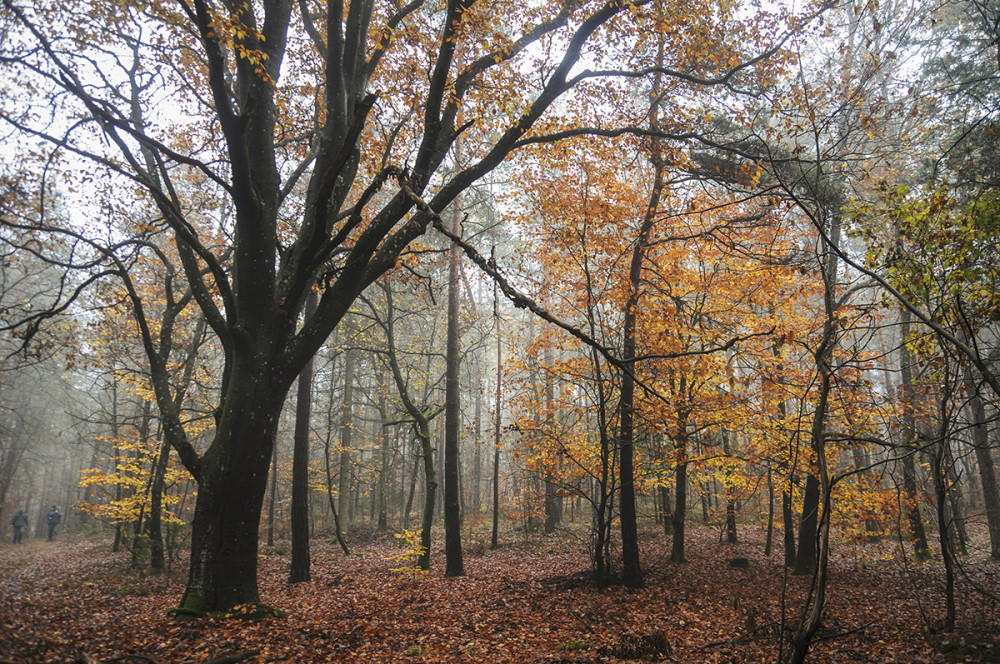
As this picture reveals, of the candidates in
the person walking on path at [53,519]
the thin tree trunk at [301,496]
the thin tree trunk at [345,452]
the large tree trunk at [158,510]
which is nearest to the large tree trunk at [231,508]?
the thin tree trunk at [301,496]

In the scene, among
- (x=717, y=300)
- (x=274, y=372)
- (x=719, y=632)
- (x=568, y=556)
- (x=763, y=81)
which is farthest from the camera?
(x=568, y=556)

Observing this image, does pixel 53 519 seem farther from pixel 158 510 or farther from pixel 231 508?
pixel 231 508

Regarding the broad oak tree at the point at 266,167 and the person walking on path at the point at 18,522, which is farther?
the person walking on path at the point at 18,522

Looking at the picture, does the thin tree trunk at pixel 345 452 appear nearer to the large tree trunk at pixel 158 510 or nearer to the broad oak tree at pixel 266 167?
the large tree trunk at pixel 158 510

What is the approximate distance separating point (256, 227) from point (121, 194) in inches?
309

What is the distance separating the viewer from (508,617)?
7.36m

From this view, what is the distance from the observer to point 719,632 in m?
6.72

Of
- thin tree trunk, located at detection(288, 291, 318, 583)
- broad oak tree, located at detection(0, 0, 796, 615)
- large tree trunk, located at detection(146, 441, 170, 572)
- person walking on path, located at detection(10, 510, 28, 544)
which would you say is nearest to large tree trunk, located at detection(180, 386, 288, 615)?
broad oak tree, located at detection(0, 0, 796, 615)

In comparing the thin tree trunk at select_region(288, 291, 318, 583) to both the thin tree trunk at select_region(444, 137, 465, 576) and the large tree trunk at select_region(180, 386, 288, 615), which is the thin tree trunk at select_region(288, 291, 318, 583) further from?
the large tree trunk at select_region(180, 386, 288, 615)

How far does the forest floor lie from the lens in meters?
4.94

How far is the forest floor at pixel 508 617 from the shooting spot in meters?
4.94

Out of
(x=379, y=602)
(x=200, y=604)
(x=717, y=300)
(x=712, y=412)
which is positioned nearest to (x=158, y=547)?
(x=379, y=602)

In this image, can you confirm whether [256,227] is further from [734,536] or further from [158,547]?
[734,536]

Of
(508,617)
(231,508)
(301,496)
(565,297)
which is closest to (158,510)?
(301,496)
